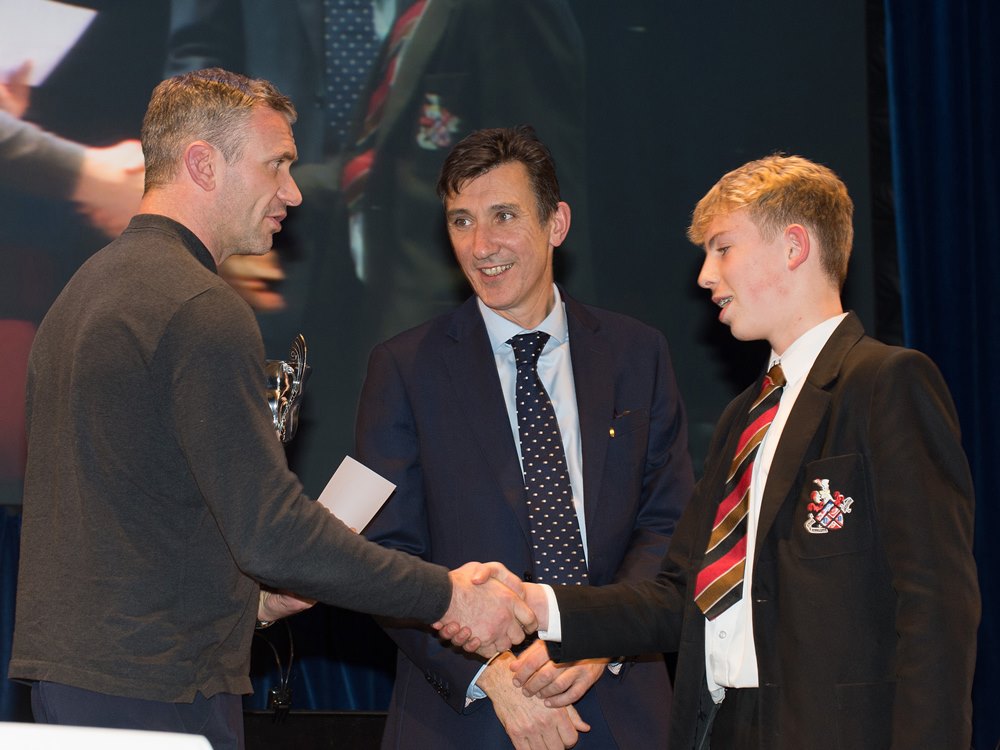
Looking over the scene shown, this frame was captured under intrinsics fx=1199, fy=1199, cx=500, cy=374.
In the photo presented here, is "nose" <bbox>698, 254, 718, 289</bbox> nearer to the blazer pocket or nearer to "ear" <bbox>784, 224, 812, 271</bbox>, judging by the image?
"ear" <bbox>784, 224, 812, 271</bbox>

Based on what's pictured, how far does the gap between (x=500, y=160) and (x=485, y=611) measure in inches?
47.7

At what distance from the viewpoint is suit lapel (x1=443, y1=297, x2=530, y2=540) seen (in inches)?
111

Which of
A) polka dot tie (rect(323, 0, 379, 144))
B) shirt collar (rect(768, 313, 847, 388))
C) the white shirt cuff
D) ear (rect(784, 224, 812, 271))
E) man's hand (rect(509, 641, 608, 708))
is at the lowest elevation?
man's hand (rect(509, 641, 608, 708))

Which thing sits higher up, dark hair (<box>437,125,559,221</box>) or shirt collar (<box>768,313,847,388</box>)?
dark hair (<box>437,125,559,221</box>)

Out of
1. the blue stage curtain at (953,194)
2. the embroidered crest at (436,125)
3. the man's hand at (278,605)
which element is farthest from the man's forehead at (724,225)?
the blue stage curtain at (953,194)

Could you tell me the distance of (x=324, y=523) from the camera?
217 cm

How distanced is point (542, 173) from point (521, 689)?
1.32m

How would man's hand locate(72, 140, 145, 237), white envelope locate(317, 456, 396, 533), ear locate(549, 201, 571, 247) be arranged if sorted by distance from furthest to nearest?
man's hand locate(72, 140, 145, 237)
ear locate(549, 201, 571, 247)
white envelope locate(317, 456, 396, 533)

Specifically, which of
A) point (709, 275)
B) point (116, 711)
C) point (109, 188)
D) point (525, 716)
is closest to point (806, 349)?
point (709, 275)

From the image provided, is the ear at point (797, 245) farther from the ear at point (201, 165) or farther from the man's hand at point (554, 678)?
the ear at point (201, 165)

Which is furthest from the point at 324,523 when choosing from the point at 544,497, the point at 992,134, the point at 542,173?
the point at 992,134

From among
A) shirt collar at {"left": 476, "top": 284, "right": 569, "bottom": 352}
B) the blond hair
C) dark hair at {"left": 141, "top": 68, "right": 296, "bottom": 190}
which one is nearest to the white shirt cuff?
shirt collar at {"left": 476, "top": 284, "right": 569, "bottom": 352}

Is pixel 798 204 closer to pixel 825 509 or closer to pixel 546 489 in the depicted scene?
pixel 825 509

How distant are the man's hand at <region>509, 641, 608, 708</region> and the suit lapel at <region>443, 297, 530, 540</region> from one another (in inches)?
10.8
